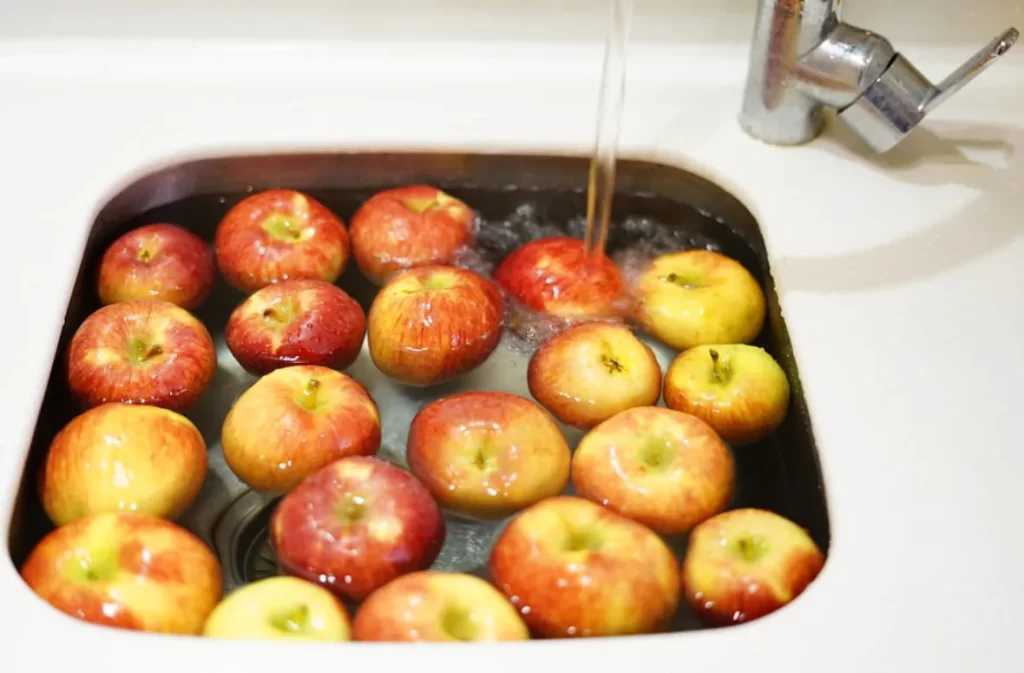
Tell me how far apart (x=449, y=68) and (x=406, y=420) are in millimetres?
330

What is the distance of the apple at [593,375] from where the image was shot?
0.71m

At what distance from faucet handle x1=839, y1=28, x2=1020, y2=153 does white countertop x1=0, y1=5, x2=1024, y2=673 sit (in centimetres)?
4

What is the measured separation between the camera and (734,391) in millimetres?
690

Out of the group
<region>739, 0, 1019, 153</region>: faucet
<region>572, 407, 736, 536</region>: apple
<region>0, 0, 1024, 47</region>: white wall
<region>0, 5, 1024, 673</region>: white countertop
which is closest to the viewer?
<region>0, 5, 1024, 673</region>: white countertop

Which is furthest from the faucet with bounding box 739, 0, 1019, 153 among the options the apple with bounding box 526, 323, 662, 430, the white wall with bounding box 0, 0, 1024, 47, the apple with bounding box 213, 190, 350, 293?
the apple with bounding box 213, 190, 350, 293

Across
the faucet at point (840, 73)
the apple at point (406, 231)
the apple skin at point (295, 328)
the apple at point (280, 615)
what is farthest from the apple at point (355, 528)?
the faucet at point (840, 73)

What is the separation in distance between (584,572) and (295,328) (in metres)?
0.29

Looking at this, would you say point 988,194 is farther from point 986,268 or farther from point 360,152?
point 360,152

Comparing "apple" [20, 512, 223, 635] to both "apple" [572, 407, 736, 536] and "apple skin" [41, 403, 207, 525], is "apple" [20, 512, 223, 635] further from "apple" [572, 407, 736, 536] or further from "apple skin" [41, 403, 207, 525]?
"apple" [572, 407, 736, 536]

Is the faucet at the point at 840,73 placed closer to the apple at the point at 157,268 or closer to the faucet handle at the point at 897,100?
the faucet handle at the point at 897,100

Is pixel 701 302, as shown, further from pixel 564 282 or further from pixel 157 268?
pixel 157 268

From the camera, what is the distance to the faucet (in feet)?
2.41

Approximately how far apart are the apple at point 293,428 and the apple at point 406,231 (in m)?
0.16

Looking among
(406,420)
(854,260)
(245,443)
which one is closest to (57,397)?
(245,443)
